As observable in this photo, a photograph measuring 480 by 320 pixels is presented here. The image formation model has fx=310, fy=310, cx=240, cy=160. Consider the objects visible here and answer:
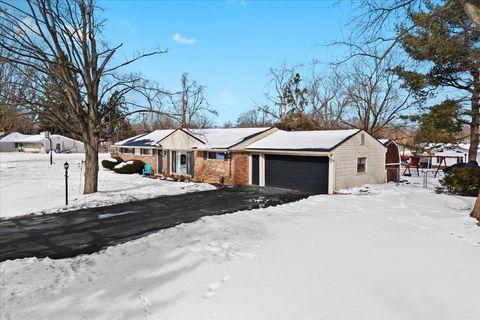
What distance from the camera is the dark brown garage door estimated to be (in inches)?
731

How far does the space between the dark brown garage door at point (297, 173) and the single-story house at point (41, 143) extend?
58531 millimetres

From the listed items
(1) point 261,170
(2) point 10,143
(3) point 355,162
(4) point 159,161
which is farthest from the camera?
(2) point 10,143

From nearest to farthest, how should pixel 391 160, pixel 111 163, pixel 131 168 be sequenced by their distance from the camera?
1. pixel 391 160
2. pixel 131 168
3. pixel 111 163

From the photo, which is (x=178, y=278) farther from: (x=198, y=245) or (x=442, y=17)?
(x=442, y=17)

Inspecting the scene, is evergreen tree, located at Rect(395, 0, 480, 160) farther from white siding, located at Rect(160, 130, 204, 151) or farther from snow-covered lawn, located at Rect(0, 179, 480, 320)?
white siding, located at Rect(160, 130, 204, 151)

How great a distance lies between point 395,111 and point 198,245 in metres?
37.0

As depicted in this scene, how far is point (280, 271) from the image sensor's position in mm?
6316

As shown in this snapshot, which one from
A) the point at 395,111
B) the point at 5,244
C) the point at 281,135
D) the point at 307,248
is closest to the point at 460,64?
the point at 281,135

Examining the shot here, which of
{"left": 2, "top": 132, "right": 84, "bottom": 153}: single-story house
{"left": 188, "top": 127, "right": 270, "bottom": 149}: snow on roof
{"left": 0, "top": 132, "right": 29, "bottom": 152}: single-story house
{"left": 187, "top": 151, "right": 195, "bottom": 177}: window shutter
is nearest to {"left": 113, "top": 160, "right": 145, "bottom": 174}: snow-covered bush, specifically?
{"left": 187, "top": 151, "right": 195, "bottom": 177}: window shutter

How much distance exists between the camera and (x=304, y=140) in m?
20.8

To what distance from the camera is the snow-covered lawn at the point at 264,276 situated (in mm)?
4770

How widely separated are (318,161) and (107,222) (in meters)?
12.3

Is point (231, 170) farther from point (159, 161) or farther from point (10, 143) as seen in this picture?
point (10, 143)

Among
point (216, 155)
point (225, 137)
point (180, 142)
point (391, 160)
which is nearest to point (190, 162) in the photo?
point (180, 142)
